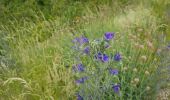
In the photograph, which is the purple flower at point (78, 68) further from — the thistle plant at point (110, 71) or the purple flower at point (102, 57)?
the purple flower at point (102, 57)

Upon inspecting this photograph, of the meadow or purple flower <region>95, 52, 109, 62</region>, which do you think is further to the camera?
the meadow

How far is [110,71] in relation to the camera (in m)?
4.11

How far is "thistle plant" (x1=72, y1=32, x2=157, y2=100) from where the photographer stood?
13.1 ft

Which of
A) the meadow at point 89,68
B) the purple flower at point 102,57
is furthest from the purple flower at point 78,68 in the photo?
the purple flower at point 102,57

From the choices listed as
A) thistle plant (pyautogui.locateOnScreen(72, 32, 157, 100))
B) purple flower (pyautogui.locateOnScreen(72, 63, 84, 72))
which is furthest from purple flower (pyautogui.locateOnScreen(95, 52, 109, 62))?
purple flower (pyautogui.locateOnScreen(72, 63, 84, 72))

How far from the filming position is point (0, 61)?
5.00m

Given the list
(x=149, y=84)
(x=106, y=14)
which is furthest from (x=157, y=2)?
(x=149, y=84)

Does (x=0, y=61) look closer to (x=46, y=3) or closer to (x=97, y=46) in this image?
(x=97, y=46)

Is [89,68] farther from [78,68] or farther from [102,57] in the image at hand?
[102,57]

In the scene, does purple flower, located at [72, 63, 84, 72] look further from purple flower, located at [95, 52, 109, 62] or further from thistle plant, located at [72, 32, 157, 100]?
purple flower, located at [95, 52, 109, 62]

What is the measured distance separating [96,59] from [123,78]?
0.41m

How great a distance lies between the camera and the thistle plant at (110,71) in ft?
13.1

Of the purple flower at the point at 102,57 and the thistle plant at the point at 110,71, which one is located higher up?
the purple flower at the point at 102,57

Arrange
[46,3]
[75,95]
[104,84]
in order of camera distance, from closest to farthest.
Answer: [104,84] < [75,95] < [46,3]
